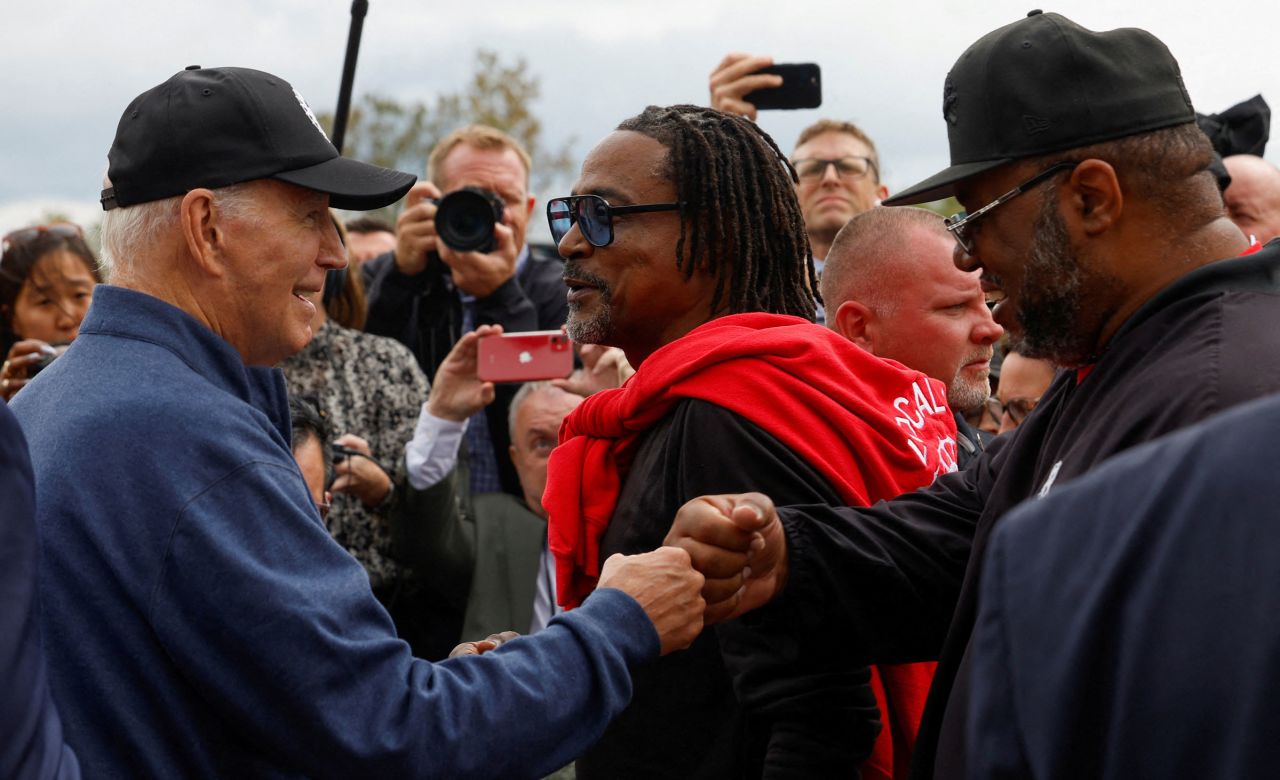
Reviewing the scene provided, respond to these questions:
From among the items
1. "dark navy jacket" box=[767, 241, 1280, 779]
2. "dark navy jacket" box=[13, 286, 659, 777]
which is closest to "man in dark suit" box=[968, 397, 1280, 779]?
"dark navy jacket" box=[767, 241, 1280, 779]

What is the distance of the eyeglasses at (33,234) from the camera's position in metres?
5.19

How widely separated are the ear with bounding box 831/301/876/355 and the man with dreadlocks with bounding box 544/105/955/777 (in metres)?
0.66

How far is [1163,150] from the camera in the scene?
2.31m

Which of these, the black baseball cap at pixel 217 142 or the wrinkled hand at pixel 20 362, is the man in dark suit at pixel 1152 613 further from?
the wrinkled hand at pixel 20 362

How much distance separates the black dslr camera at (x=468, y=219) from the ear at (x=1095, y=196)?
3.13 meters

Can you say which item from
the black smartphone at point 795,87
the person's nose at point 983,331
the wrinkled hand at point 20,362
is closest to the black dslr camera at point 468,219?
the black smartphone at point 795,87

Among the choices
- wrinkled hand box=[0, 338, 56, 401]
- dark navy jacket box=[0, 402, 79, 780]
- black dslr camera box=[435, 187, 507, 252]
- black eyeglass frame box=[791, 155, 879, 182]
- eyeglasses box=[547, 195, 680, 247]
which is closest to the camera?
dark navy jacket box=[0, 402, 79, 780]

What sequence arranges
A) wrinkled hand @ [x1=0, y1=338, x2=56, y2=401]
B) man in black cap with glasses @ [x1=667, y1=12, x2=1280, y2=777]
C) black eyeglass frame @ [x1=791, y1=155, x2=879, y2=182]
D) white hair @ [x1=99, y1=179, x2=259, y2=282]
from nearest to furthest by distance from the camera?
man in black cap with glasses @ [x1=667, y1=12, x2=1280, y2=777], white hair @ [x1=99, y1=179, x2=259, y2=282], wrinkled hand @ [x1=0, y1=338, x2=56, y2=401], black eyeglass frame @ [x1=791, y1=155, x2=879, y2=182]

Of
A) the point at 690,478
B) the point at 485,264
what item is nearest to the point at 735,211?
the point at 690,478

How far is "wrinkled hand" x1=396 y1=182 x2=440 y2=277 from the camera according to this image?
540 centimetres

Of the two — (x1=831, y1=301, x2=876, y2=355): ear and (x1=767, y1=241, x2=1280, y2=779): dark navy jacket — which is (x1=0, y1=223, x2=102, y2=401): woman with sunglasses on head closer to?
(x1=831, y1=301, x2=876, y2=355): ear

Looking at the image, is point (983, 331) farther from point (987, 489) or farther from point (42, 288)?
point (42, 288)

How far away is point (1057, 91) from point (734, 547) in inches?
37.6

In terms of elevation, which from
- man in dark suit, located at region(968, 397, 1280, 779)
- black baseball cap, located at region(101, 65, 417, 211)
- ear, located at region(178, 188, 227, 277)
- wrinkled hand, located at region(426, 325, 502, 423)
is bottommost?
wrinkled hand, located at region(426, 325, 502, 423)
